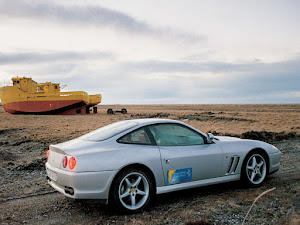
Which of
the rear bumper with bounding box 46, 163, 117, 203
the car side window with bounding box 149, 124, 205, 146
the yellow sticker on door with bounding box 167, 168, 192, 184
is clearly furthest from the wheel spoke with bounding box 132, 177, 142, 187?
the car side window with bounding box 149, 124, 205, 146

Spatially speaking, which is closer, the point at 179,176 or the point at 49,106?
the point at 179,176

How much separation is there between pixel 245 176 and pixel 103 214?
2.67 meters

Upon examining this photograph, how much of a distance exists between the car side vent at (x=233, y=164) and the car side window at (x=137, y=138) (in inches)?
64.4

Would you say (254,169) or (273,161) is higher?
(273,161)

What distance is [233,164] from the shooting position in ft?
17.4

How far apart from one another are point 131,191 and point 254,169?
2.56 m

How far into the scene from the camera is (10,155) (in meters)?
9.84

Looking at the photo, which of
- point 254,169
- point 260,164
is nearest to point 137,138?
point 254,169

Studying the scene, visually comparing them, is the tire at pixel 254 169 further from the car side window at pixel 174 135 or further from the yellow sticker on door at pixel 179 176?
the yellow sticker on door at pixel 179 176

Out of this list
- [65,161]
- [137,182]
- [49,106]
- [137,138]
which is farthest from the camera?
[49,106]

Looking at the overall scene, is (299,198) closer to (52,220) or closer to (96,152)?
(96,152)

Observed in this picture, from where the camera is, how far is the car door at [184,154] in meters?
4.66

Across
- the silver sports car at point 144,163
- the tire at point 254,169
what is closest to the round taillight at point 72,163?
the silver sports car at point 144,163

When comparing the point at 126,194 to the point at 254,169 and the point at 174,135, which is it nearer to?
the point at 174,135
